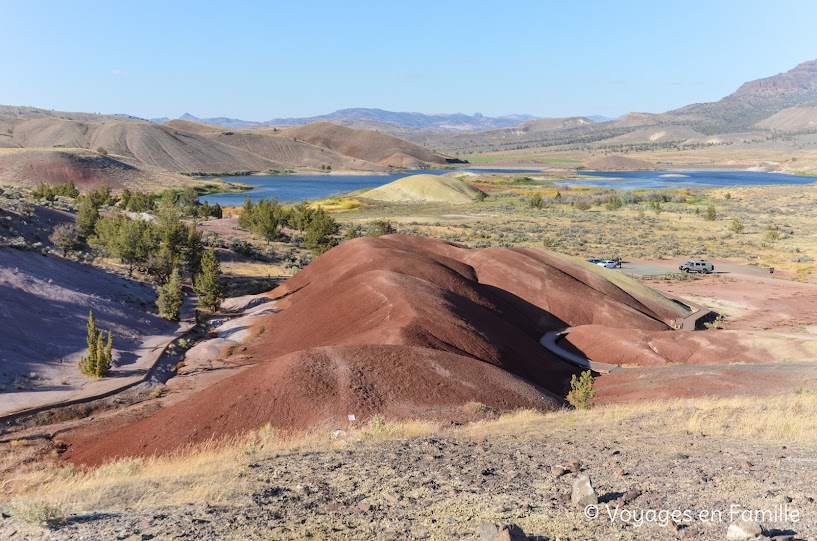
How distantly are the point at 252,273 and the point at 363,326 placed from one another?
2337cm

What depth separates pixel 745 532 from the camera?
25.7 feet

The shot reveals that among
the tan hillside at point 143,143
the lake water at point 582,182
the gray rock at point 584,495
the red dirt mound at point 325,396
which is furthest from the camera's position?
the tan hillside at point 143,143

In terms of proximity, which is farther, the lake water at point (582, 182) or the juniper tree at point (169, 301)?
the lake water at point (582, 182)

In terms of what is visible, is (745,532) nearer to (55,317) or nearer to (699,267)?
(55,317)

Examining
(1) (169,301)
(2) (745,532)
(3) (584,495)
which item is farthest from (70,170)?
(2) (745,532)

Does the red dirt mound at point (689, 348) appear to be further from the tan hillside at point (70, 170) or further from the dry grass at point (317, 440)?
the tan hillside at point (70, 170)

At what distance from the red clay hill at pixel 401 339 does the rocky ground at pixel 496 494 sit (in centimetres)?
461

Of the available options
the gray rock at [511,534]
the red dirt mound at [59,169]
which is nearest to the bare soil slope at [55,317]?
the gray rock at [511,534]

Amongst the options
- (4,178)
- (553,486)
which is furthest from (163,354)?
(4,178)

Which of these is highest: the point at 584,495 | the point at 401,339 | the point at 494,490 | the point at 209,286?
the point at 584,495

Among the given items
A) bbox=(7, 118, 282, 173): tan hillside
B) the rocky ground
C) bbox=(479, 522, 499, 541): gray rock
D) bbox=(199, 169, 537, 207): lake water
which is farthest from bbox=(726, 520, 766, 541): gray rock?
bbox=(7, 118, 282, 173): tan hillside

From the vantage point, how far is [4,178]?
105m

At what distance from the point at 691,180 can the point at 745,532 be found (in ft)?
576

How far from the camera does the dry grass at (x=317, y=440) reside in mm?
10680
